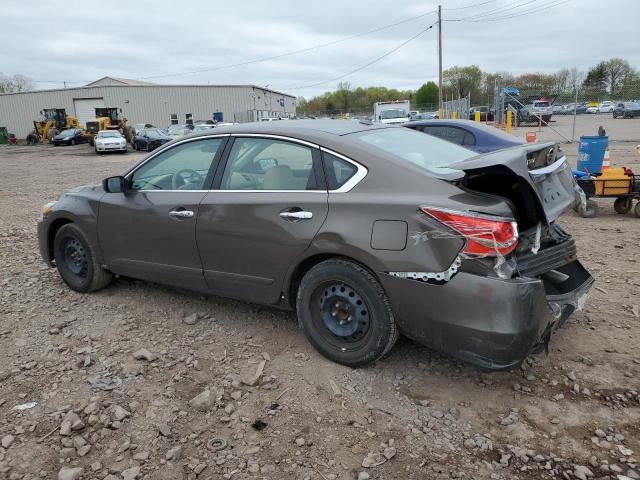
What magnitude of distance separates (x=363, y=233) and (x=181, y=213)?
5.16 ft

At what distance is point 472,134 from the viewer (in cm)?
791

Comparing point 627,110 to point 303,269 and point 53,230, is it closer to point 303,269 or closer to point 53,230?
point 303,269

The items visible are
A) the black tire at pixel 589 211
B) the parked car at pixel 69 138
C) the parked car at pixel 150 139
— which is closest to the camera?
the black tire at pixel 589 211

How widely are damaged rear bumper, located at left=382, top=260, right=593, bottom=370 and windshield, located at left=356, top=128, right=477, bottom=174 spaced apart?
2.48ft

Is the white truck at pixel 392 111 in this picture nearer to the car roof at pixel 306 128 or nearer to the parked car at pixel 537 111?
the parked car at pixel 537 111

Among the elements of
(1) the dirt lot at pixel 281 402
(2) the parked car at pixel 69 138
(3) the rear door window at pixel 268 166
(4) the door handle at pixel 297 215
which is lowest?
(1) the dirt lot at pixel 281 402

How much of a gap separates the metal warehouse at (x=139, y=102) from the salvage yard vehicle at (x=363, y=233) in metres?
50.5

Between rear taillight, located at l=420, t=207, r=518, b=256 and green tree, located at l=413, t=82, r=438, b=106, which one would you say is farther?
green tree, located at l=413, t=82, r=438, b=106

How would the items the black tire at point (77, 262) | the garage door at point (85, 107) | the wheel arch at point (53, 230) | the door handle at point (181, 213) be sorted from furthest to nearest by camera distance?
1. the garage door at point (85, 107)
2. the wheel arch at point (53, 230)
3. the black tire at point (77, 262)
4. the door handle at point (181, 213)

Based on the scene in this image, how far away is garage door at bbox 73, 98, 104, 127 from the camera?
54.4 meters

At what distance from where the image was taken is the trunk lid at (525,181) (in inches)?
111

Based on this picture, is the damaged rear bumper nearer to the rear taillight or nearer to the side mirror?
the rear taillight

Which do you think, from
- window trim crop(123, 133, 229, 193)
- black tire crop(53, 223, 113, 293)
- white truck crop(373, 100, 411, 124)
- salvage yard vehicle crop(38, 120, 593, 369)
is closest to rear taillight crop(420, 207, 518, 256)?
salvage yard vehicle crop(38, 120, 593, 369)

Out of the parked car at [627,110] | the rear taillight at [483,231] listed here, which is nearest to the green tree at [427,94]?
the parked car at [627,110]
